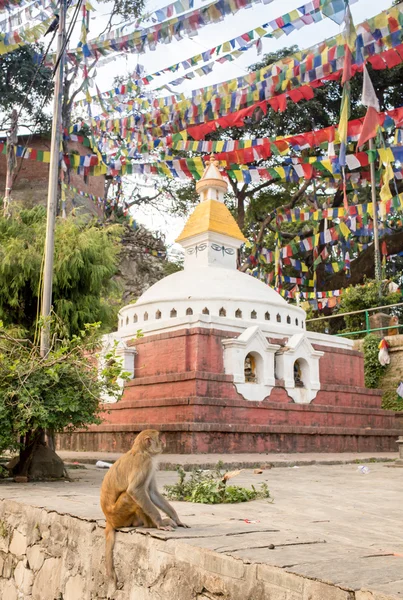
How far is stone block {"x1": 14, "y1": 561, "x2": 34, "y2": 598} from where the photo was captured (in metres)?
4.42

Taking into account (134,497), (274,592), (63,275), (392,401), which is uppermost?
(63,275)

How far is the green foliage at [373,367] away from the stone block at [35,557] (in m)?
13.7

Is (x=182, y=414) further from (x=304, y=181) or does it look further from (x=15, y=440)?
(x=304, y=181)

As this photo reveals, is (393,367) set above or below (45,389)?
above

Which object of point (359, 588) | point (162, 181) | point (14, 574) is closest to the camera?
point (359, 588)

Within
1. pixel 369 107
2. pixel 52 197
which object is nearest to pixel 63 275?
pixel 52 197

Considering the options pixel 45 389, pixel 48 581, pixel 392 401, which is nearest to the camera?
pixel 48 581

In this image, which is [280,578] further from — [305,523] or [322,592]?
[305,523]

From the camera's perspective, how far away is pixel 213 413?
37.2 ft

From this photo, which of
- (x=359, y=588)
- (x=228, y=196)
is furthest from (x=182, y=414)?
(x=228, y=196)

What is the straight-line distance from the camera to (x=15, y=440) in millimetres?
6664

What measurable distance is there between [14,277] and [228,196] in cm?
2165

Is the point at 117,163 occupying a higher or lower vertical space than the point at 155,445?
higher

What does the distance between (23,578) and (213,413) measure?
22.9ft
